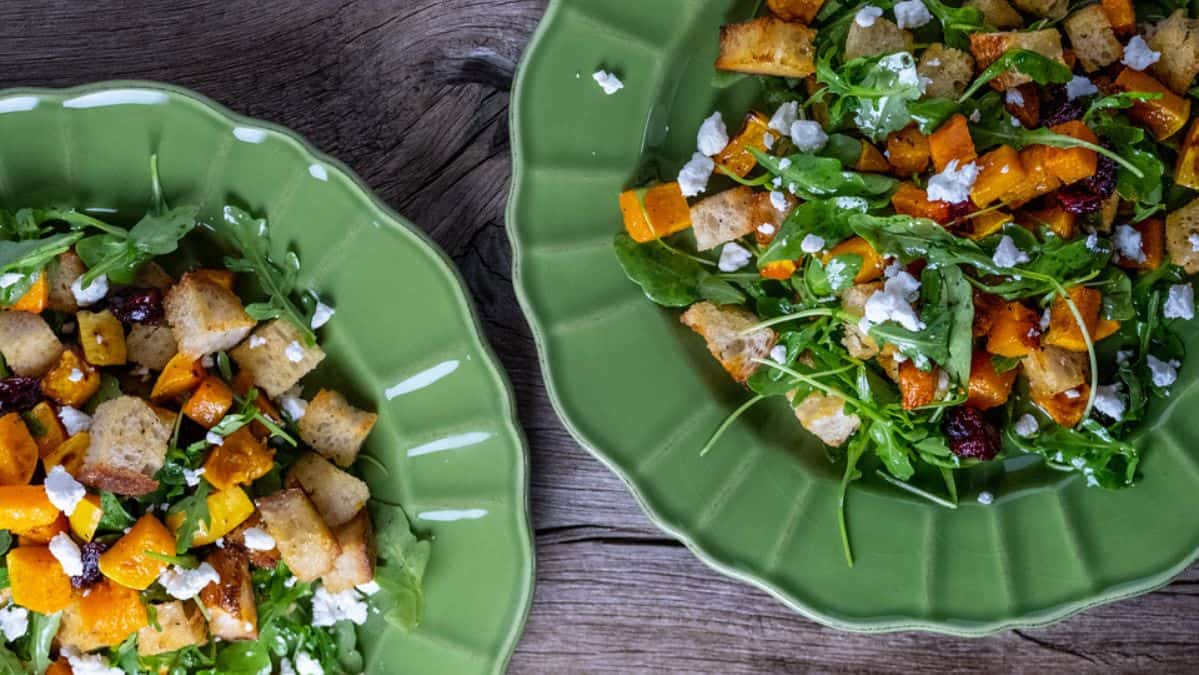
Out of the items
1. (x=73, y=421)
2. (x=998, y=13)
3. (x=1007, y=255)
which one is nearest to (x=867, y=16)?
(x=998, y=13)

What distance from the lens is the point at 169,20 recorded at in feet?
7.61

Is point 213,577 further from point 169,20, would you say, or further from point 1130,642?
point 1130,642

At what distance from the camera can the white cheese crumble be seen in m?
2.03

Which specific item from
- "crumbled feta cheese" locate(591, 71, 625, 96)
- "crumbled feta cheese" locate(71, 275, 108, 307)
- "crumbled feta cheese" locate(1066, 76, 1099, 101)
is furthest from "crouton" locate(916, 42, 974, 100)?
"crumbled feta cheese" locate(71, 275, 108, 307)

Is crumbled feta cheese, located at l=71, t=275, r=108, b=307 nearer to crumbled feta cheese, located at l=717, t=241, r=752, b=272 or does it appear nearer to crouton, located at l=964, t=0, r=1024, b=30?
crumbled feta cheese, located at l=717, t=241, r=752, b=272

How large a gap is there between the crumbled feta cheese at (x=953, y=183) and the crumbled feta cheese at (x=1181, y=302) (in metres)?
0.57

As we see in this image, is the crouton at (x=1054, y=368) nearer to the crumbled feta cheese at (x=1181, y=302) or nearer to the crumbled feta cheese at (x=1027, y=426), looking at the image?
the crumbled feta cheese at (x=1027, y=426)

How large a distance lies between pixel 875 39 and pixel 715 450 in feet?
3.23

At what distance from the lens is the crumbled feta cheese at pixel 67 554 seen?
6.55 ft

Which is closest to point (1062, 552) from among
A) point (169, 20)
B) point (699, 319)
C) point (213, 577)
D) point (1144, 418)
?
point (1144, 418)

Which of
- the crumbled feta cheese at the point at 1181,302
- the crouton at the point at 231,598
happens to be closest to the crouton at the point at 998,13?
the crumbled feta cheese at the point at 1181,302

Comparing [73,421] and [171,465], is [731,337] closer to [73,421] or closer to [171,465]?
[171,465]

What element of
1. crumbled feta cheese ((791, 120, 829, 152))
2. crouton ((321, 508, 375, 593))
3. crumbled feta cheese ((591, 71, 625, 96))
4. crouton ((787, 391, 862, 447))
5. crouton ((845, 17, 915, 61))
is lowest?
crouton ((321, 508, 375, 593))

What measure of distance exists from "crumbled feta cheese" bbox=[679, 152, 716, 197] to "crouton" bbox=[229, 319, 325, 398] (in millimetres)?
909
